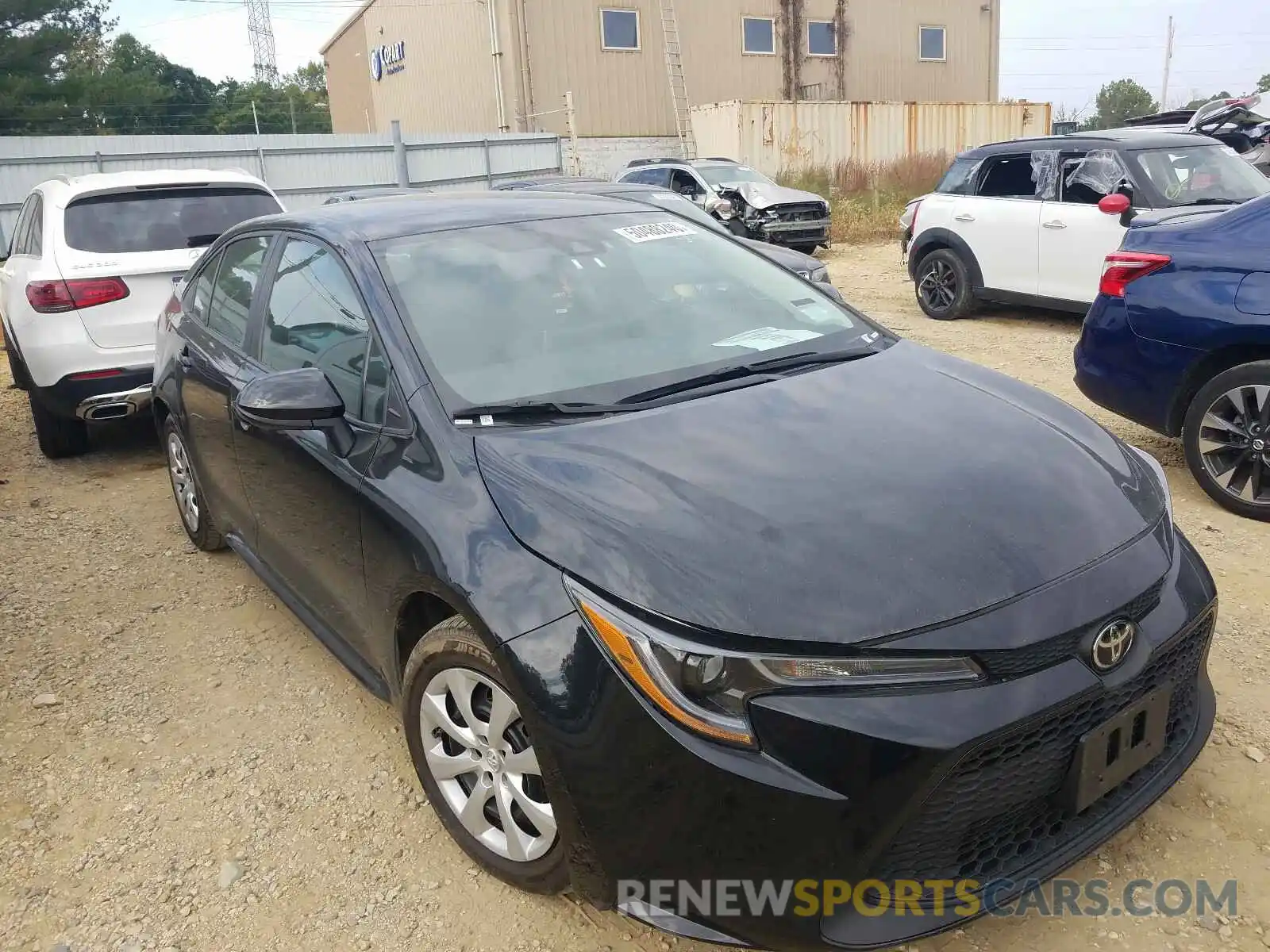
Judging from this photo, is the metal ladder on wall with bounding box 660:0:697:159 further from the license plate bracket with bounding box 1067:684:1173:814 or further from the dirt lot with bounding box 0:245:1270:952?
the license plate bracket with bounding box 1067:684:1173:814

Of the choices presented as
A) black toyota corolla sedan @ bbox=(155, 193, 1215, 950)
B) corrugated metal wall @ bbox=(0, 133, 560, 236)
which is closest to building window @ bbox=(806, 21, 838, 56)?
corrugated metal wall @ bbox=(0, 133, 560, 236)

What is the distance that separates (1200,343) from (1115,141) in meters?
4.53

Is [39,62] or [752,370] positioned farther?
[39,62]

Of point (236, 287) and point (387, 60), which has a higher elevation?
point (387, 60)

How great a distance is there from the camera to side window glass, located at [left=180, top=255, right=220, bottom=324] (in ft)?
13.7

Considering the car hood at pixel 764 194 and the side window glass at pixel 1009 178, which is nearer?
the side window glass at pixel 1009 178

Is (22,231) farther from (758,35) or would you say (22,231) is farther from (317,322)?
(758,35)

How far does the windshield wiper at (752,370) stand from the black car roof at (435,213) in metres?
0.96

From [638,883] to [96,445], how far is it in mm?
6199

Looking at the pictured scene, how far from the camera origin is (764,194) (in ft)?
51.8

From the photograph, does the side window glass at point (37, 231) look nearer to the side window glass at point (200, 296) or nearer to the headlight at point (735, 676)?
the side window glass at point (200, 296)

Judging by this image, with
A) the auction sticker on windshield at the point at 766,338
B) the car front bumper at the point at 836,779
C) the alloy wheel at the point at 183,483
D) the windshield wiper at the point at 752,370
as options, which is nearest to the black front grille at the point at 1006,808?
the car front bumper at the point at 836,779

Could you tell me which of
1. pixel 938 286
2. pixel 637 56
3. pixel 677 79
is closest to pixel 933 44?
pixel 677 79

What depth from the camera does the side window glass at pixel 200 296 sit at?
4184 millimetres
